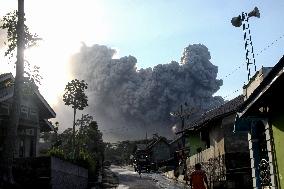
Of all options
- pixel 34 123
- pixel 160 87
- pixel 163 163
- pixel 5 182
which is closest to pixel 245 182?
pixel 5 182

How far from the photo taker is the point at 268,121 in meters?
12.0

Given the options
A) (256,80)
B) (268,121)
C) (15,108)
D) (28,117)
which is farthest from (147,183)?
(268,121)

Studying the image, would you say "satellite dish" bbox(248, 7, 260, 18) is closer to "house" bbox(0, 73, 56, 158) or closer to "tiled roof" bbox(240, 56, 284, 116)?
"tiled roof" bbox(240, 56, 284, 116)

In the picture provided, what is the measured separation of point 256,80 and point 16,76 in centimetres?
1284

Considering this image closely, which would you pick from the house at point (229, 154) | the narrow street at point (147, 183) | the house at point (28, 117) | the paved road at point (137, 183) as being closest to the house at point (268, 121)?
the house at point (229, 154)

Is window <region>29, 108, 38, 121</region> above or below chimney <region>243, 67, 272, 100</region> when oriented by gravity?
above

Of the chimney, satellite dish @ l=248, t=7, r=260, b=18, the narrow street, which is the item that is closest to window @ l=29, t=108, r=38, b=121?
the narrow street

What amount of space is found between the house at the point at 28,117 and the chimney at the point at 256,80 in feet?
59.4

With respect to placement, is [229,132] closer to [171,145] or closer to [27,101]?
[27,101]

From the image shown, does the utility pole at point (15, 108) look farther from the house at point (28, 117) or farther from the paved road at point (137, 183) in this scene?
the paved road at point (137, 183)

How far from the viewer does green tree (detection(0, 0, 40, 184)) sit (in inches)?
769

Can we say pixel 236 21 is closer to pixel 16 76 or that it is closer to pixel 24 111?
pixel 16 76

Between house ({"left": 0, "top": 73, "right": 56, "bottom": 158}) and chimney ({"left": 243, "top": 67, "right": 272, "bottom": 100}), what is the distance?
1812 cm

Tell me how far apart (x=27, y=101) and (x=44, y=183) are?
1252cm
